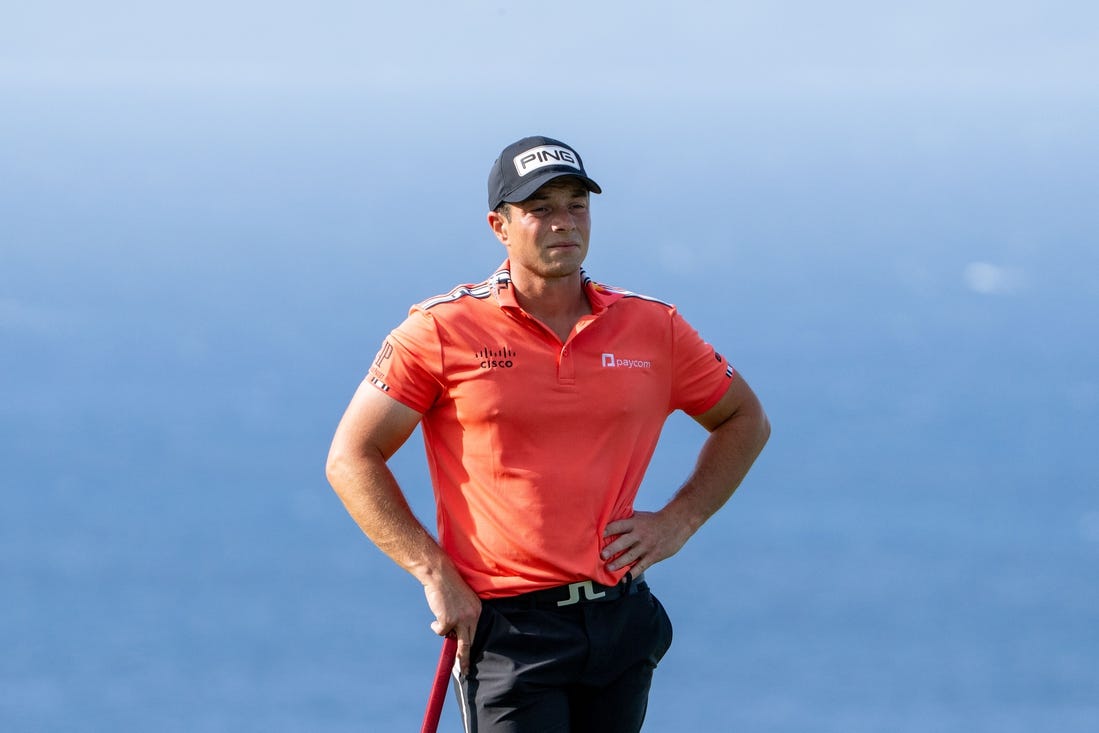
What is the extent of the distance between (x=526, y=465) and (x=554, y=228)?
444 millimetres

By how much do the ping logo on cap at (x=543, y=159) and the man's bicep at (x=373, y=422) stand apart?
0.49 m

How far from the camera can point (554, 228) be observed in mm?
2947

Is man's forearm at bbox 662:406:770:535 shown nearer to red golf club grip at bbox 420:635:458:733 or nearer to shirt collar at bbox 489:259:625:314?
shirt collar at bbox 489:259:625:314

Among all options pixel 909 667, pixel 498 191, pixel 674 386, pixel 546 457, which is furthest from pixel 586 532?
pixel 909 667

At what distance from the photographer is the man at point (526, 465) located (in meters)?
2.91

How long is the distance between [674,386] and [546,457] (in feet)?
1.26

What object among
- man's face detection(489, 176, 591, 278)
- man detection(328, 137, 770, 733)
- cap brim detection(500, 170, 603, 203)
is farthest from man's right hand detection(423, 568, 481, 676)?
cap brim detection(500, 170, 603, 203)

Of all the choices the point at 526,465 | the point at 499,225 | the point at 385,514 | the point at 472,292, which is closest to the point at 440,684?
the point at 385,514

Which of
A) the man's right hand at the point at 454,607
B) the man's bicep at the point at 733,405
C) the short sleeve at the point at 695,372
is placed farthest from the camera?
the man's bicep at the point at 733,405

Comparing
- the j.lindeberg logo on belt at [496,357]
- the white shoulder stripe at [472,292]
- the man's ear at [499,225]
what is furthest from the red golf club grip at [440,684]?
the man's ear at [499,225]

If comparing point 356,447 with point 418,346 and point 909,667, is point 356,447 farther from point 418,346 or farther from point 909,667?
point 909,667

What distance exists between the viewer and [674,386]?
318 centimetres

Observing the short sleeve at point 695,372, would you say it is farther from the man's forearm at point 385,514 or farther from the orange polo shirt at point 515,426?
the man's forearm at point 385,514

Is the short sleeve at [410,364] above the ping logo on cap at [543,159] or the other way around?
the other way around
